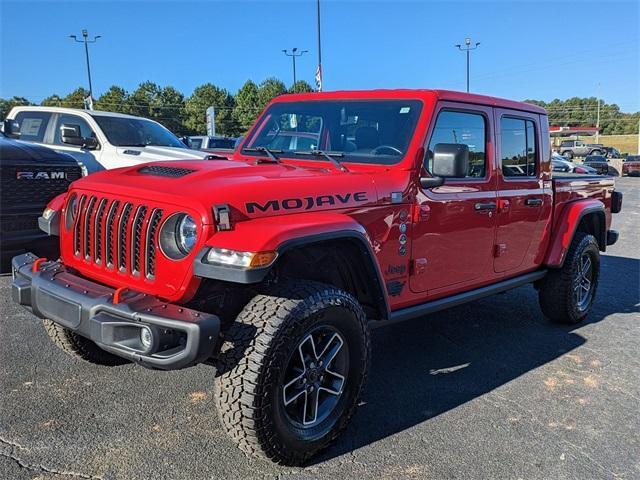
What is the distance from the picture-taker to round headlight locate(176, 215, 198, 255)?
2.64m

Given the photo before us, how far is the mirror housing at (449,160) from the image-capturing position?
331cm

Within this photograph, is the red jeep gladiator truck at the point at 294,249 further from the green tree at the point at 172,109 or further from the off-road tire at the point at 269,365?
the green tree at the point at 172,109

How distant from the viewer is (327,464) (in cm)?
280

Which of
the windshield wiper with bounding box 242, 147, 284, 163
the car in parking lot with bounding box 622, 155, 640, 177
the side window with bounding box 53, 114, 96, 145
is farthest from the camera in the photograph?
the car in parking lot with bounding box 622, 155, 640, 177

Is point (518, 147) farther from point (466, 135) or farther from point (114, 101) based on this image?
point (114, 101)

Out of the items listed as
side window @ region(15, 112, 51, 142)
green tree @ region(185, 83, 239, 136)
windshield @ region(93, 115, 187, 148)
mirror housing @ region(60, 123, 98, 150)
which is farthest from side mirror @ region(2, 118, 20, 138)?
green tree @ region(185, 83, 239, 136)

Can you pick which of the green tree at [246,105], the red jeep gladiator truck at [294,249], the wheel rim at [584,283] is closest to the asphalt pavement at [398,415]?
the red jeep gladiator truck at [294,249]

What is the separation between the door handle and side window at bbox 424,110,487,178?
209 millimetres

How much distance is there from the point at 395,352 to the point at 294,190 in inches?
77.7

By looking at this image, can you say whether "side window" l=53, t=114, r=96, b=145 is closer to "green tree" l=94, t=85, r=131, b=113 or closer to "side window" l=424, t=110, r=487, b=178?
"side window" l=424, t=110, r=487, b=178

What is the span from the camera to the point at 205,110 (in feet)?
192

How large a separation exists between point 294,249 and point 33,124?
272 inches

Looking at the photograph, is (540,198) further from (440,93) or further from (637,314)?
(637,314)

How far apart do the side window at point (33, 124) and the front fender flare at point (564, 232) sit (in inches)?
275
